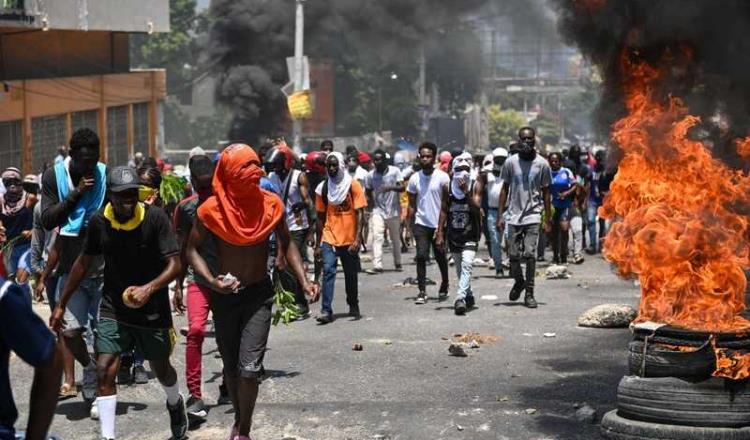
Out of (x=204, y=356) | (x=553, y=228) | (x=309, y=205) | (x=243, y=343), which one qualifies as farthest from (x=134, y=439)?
(x=553, y=228)

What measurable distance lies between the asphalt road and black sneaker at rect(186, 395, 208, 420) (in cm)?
8

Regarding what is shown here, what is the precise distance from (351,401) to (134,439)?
1.52 metres

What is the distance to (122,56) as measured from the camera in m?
39.5

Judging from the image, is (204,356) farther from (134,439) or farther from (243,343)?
(243,343)

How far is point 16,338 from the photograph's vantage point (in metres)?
3.53

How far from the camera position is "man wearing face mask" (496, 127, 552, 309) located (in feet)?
39.3

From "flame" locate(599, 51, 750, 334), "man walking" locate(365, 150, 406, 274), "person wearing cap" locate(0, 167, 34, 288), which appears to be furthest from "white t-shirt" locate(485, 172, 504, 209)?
"flame" locate(599, 51, 750, 334)

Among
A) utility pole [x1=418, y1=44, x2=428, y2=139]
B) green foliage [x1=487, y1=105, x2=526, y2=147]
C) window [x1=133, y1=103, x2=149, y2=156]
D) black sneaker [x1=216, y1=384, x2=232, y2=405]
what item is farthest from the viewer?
green foliage [x1=487, y1=105, x2=526, y2=147]

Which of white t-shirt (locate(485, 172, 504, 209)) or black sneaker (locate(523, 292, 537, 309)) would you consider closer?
black sneaker (locate(523, 292, 537, 309))

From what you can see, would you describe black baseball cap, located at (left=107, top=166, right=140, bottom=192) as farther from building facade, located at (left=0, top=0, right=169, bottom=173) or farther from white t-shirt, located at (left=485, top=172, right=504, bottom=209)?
building facade, located at (left=0, top=0, right=169, bottom=173)

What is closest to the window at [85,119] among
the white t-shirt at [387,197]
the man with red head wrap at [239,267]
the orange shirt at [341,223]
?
Answer: the white t-shirt at [387,197]

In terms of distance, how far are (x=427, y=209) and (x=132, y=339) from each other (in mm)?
6142

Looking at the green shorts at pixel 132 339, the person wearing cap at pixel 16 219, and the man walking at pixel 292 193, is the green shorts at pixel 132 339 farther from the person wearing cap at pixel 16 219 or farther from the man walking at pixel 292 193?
the man walking at pixel 292 193

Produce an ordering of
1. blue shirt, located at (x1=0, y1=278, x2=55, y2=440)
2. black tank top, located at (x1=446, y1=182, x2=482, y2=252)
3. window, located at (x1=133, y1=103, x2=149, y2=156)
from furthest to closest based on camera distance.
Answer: window, located at (x1=133, y1=103, x2=149, y2=156), black tank top, located at (x1=446, y1=182, x2=482, y2=252), blue shirt, located at (x1=0, y1=278, x2=55, y2=440)
